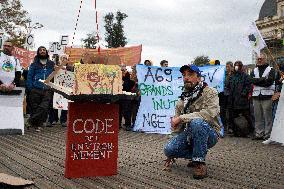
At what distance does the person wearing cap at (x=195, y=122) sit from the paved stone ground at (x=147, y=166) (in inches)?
9.3

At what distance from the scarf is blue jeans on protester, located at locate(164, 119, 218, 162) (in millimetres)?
294

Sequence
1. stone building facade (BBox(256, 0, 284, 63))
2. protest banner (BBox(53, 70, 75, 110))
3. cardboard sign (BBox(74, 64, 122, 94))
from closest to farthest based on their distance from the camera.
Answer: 1. cardboard sign (BBox(74, 64, 122, 94))
2. protest banner (BBox(53, 70, 75, 110))
3. stone building facade (BBox(256, 0, 284, 63))

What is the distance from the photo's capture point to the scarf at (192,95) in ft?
18.0

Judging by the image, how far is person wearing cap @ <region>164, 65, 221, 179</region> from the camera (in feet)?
17.3

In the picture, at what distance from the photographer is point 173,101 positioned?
11203mm

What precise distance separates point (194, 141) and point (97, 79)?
4.48 feet

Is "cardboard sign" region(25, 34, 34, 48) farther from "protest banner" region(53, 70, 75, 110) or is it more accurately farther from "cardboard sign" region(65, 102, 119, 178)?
"cardboard sign" region(65, 102, 119, 178)

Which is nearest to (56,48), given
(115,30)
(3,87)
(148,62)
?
(148,62)

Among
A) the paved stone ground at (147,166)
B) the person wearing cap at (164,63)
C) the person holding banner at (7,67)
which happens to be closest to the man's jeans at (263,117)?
the paved stone ground at (147,166)

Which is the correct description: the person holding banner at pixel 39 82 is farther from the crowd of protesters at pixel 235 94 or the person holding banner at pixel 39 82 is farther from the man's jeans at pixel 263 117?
the man's jeans at pixel 263 117

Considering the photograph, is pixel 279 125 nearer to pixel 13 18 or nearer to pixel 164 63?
pixel 164 63

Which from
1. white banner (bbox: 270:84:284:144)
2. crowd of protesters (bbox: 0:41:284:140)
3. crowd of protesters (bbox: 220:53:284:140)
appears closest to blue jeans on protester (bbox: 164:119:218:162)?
white banner (bbox: 270:84:284:144)

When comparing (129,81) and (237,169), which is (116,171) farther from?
(129,81)

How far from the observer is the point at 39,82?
10.2 metres
